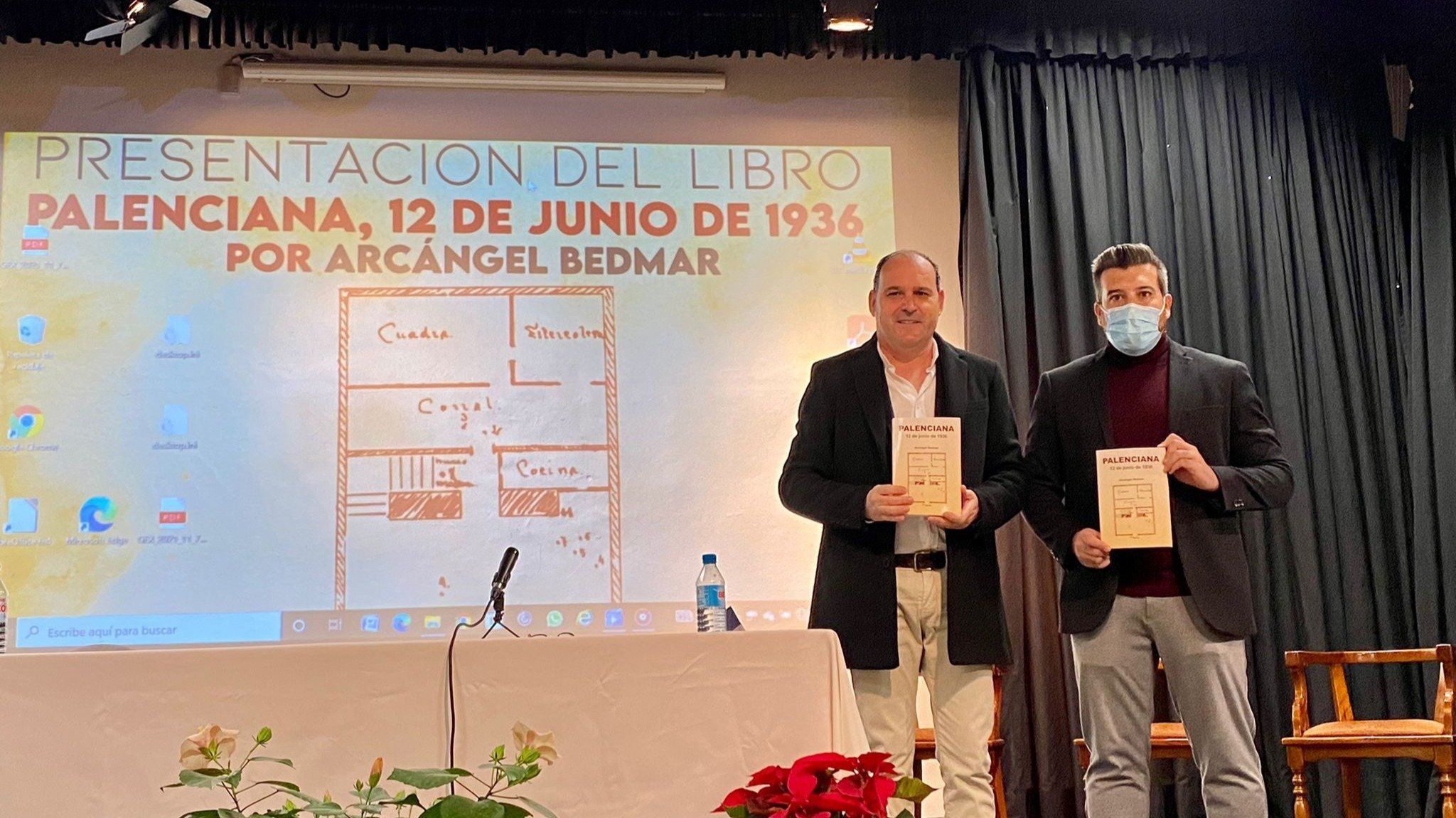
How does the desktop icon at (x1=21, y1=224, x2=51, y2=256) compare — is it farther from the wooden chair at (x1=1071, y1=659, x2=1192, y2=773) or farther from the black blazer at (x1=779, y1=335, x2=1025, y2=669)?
the wooden chair at (x1=1071, y1=659, x2=1192, y2=773)

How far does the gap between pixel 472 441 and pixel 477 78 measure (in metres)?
1.28

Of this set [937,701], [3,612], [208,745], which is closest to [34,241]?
[3,612]

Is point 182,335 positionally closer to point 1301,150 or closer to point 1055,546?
point 1055,546

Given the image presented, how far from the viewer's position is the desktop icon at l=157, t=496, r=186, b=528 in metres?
4.37

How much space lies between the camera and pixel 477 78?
469 centimetres

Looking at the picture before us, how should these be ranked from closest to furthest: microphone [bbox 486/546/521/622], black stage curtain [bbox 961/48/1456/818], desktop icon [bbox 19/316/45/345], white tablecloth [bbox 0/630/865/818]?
white tablecloth [bbox 0/630/865/818] → microphone [bbox 486/546/521/622] → desktop icon [bbox 19/316/45/345] → black stage curtain [bbox 961/48/1456/818]

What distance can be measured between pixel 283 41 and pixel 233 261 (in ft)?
2.53

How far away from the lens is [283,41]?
4.57 metres

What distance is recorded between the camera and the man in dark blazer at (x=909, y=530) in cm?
277

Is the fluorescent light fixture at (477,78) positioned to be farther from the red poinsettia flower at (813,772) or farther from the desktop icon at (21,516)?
the red poinsettia flower at (813,772)

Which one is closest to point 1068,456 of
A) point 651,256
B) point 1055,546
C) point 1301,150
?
point 1055,546

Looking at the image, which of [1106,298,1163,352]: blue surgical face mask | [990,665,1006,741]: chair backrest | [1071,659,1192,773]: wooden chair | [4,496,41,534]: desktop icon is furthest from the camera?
[4,496,41,534]: desktop icon

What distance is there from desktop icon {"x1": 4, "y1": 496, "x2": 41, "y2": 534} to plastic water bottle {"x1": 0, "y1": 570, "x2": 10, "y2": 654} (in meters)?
0.18

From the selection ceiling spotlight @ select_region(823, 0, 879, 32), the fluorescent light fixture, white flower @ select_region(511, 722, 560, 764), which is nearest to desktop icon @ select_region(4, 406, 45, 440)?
the fluorescent light fixture
